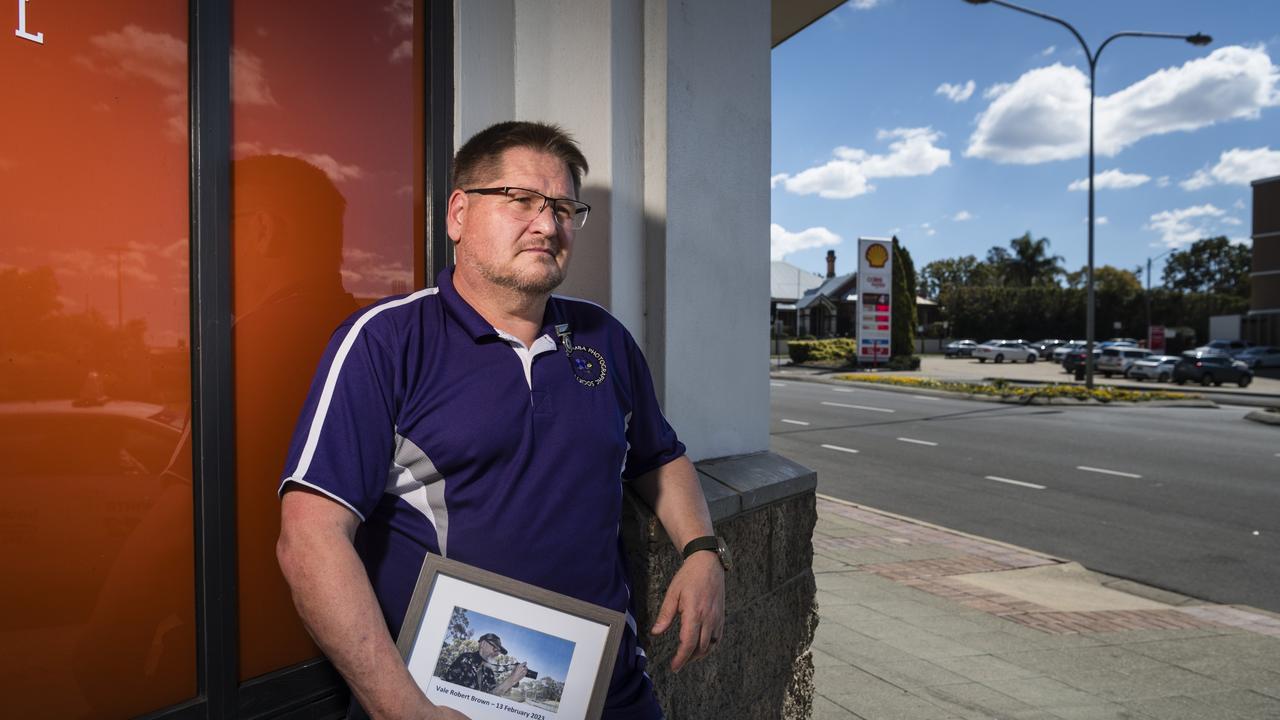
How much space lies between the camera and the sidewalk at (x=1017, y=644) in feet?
12.7

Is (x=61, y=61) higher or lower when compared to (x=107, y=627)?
higher

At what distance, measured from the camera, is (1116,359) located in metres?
35.2

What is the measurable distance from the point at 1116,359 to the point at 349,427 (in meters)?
39.5

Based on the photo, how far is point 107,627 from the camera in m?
1.68

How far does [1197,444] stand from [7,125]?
626 inches

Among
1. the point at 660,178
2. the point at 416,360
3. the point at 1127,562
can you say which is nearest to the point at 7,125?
the point at 416,360

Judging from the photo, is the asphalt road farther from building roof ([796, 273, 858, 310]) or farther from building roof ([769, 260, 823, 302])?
building roof ([769, 260, 823, 302])

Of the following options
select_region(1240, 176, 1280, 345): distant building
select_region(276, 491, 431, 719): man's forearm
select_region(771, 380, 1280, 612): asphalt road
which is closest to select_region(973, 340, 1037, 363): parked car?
select_region(1240, 176, 1280, 345): distant building

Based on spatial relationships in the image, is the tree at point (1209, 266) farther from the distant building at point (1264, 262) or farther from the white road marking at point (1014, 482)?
the white road marking at point (1014, 482)

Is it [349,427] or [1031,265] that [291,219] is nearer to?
[349,427]

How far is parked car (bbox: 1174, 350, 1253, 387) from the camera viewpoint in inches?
1172

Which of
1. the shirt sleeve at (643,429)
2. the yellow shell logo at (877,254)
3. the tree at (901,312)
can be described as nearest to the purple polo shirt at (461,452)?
the shirt sleeve at (643,429)

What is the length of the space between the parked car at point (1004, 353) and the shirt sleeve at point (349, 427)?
2090 inches

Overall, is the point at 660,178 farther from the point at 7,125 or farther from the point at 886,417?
the point at 886,417
